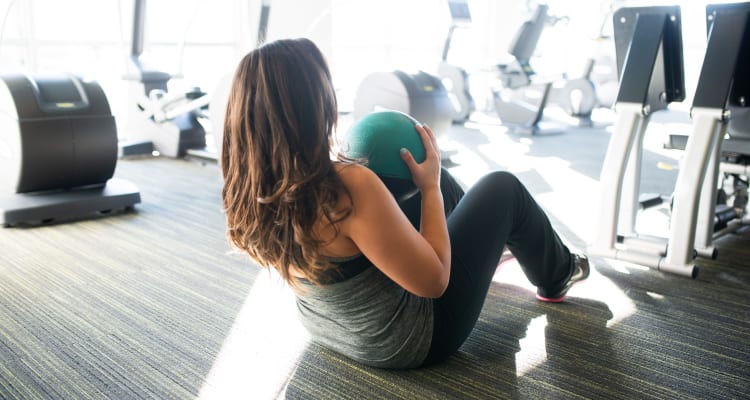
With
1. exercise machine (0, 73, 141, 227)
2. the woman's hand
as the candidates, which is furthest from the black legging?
exercise machine (0, 73, 141, 227)

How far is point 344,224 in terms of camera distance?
127 cm

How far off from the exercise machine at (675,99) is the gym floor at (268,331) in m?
0.09

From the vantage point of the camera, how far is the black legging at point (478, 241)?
1.54 meters

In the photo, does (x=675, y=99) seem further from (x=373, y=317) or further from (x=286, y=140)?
(x=286, y=140)

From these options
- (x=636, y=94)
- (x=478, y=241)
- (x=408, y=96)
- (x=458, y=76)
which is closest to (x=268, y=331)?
(x=478, y=241)

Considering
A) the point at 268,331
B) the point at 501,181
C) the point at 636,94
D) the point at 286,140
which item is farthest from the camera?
the point at 636,94

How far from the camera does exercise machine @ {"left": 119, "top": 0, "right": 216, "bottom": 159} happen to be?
476cm

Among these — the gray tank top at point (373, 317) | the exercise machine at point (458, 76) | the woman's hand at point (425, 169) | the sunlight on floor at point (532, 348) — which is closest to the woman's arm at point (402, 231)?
the woman's hand at point (425, 169)

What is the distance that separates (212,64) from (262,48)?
6.15 meters

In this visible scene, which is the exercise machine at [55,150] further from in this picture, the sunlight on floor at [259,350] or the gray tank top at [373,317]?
the gray tank top at [373,317]

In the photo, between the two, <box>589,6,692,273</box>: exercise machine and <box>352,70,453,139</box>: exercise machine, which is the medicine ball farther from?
<box>352,70,453,139</box>: exercise machine

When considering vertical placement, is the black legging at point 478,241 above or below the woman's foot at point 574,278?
above

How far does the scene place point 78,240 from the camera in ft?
9.55

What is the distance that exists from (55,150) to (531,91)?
5128mm
